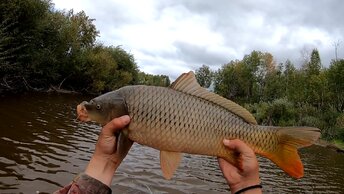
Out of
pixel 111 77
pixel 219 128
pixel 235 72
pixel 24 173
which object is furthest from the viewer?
pixel 235 72

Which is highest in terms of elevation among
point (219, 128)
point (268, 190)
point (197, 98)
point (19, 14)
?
point (19, 14)

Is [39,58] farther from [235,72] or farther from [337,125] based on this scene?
[235,72]

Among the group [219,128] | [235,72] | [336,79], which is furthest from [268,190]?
[235,72]

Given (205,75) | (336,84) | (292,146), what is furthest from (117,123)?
(205,75)

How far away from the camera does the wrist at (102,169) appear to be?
130 inches

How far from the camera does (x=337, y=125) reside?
42812 millimetres

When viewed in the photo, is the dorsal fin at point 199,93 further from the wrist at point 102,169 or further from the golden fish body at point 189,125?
the wrist at point 102,169

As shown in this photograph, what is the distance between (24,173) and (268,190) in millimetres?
9040

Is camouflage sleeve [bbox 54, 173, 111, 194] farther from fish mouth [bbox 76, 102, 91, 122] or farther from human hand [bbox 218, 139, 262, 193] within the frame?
human hand [bbox 218, 139, 262, 193]

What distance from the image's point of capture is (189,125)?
3.05 m

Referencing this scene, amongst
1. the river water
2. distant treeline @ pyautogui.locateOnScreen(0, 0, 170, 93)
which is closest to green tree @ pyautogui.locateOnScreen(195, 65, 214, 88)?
distant treeline @ pyautogui.locateOnScreen(0, 0, 170, 93)

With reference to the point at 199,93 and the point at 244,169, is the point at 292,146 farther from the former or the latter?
the point at 199,93

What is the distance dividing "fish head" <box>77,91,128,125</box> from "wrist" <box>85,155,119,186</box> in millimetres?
382

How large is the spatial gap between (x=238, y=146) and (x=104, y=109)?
1.17m
